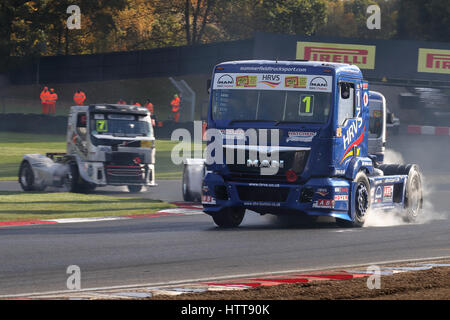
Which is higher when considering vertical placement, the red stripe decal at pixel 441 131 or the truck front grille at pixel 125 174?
the truck front grille at pixel 125 174

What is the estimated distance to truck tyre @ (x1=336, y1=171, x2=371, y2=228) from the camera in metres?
15.0

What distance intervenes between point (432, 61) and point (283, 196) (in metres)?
32.8

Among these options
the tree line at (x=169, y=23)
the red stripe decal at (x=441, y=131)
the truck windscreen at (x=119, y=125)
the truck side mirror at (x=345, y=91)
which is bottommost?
the red stripe decal at (x=441, y=131)

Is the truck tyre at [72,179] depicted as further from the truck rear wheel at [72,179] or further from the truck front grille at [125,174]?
the truck front grille at [125,174]

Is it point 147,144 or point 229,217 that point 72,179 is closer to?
point 147,144

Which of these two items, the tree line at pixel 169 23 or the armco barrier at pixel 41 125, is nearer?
the armco barrier at pixel 41 125

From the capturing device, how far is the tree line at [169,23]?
5703 cm

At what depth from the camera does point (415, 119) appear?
180ft

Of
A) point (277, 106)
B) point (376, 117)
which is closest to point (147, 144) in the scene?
point (376, 117)

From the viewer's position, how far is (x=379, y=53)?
45219 mm

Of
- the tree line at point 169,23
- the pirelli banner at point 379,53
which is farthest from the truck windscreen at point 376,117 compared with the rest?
the tree line at point 169,23

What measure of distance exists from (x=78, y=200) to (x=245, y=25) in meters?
56.9

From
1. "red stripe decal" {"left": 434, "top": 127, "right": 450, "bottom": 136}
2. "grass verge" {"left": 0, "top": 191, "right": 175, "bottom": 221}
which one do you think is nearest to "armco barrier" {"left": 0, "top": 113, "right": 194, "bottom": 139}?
"red stripe decal" {"left": 434, "top": 127, "right": 450, "bottom": 136}
